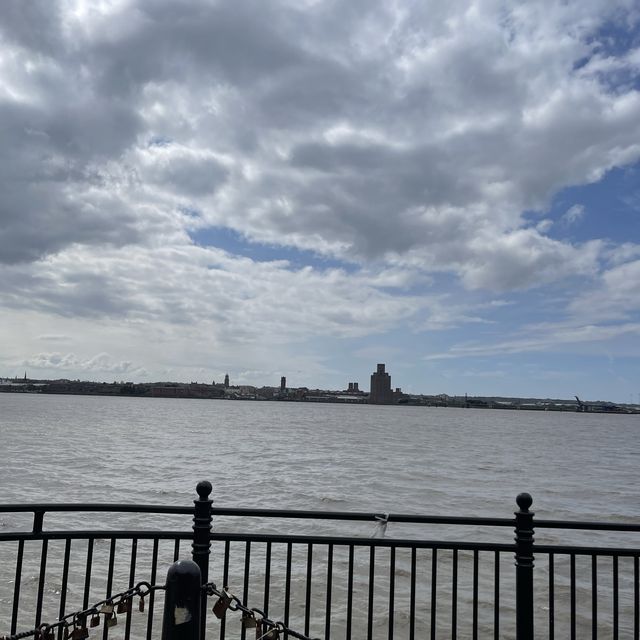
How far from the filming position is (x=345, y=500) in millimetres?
24484

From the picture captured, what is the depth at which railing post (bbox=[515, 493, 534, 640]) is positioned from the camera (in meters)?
4.86

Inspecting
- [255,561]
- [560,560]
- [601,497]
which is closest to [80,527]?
[255,561]

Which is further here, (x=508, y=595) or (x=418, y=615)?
(x=508, y=595)

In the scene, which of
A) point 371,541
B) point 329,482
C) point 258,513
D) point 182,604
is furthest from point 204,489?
point 329,482

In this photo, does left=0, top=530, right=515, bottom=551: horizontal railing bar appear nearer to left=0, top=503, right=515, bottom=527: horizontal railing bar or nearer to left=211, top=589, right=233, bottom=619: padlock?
left=0, top=503, right=515, bottom=527: horizontal railing bar

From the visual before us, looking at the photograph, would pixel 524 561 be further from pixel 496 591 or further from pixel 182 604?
pixel 182 604

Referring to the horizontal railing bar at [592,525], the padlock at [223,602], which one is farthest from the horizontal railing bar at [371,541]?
the padlock at [223,602]

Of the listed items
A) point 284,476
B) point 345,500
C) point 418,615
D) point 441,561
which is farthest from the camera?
point 284,476

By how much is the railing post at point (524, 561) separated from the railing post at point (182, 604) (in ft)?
8.25

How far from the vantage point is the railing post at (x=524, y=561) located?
486 centimetres

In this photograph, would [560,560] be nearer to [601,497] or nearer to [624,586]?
[624,586]

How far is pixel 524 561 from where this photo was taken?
4879 mm

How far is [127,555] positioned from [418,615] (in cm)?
661

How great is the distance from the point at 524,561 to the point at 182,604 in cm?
274
